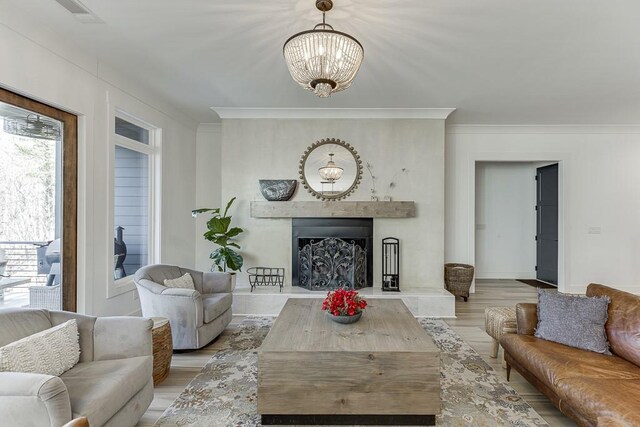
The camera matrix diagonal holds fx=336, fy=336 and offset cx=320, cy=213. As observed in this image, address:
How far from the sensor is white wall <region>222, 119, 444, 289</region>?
16.6 feet

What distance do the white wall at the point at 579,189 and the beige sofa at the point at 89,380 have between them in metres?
4.98

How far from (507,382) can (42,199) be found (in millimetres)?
4288

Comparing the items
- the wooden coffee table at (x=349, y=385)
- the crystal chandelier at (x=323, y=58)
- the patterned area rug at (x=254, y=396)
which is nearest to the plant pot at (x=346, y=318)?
the wooden coffee table at (x=349, y=385)

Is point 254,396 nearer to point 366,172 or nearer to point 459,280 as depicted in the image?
point 366,172

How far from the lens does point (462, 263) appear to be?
18.8 ft

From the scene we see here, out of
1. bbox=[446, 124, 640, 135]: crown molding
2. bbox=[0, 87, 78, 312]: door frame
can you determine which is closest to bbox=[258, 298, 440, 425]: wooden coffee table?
bbox=[0, 87, 78, 312]: door frame

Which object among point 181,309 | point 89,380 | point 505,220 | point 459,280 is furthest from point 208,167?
point 505,220

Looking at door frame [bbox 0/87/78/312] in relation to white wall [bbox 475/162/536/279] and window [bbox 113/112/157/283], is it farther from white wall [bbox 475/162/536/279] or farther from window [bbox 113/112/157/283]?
white wall [bbox 475/162/536/279]

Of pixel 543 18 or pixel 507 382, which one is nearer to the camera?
pixel 543 18

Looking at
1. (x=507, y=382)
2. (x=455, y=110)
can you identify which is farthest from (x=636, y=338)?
(x=455, y=110)

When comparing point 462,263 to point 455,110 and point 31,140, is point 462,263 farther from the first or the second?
point 31,140

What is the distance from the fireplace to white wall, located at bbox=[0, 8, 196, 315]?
199 centimetres

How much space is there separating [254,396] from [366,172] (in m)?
3.45

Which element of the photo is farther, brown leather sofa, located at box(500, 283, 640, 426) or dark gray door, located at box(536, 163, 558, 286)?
dark gray door, located at box(536, 163, 558, 286)
